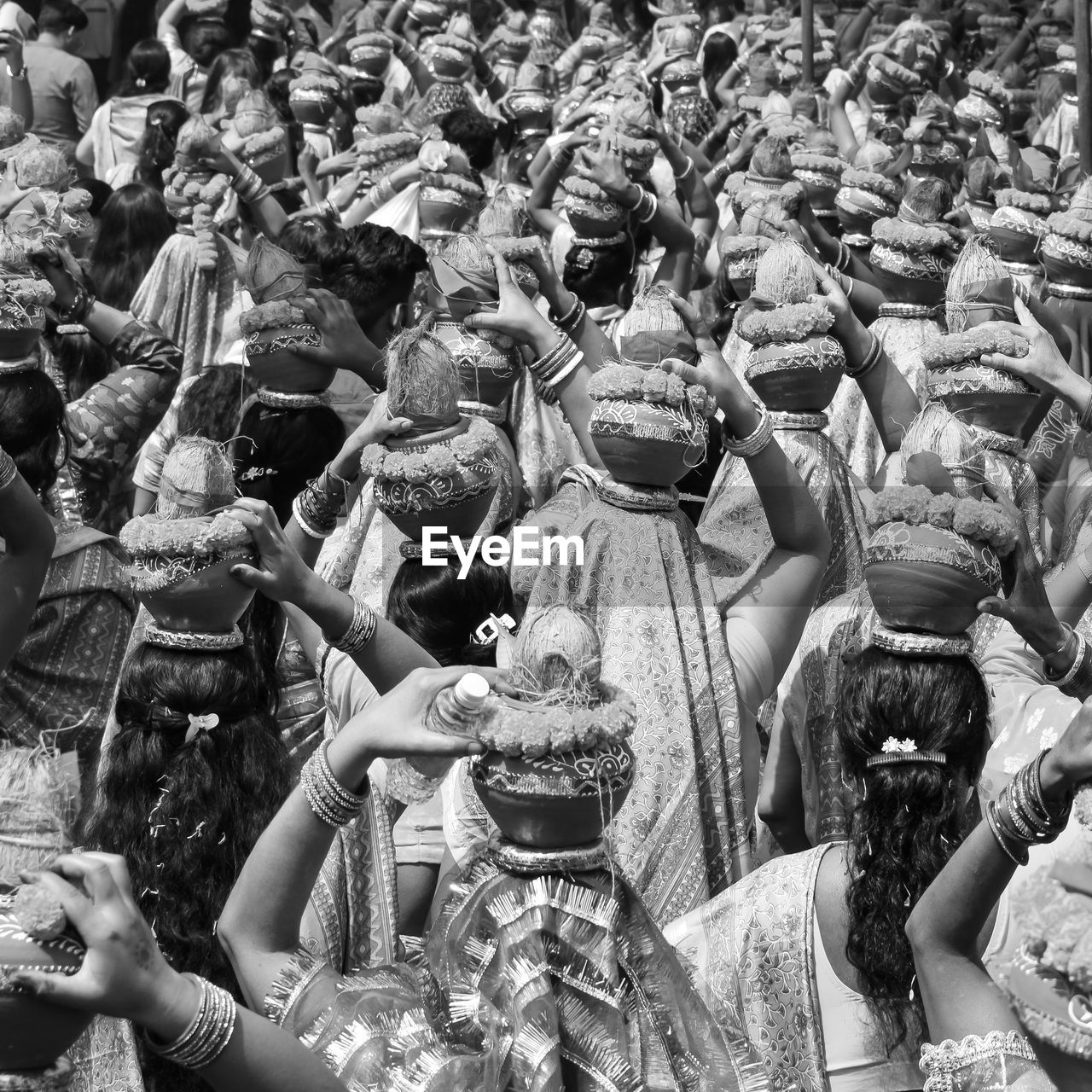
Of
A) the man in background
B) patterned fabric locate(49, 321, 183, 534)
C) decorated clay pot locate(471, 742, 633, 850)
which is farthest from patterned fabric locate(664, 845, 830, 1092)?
the man in background

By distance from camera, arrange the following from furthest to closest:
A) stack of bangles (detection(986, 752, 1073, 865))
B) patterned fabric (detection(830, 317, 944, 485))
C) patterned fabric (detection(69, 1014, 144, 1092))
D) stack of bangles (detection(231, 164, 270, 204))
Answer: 1. stack of bangles (detection(231, 164, 270, 204))
2. patterned fabric (detection(830, 317, 944, 485))
3. patterned fabric (detection(69, 1014, 144, 1092))
4. stack of bangles (detection(986, 752, 1073, 865))

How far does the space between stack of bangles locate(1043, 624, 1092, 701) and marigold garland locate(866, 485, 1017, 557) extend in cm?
23

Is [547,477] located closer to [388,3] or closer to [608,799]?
[608,799]

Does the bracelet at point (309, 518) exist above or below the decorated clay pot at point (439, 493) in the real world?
below

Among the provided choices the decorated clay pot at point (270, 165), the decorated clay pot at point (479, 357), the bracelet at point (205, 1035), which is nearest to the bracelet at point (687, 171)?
the decorated clay pot at point (270, 165)

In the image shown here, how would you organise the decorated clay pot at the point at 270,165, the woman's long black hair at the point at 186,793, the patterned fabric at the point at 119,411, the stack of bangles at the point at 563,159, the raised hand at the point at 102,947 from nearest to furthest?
the raised hand at the point at 102,947, the woman's long black hair at the point at 186,793, the patterned fabric at the point at 119,411, the decorated clay pot at the point at 270,165, the stack of bangles at the point at 563,159

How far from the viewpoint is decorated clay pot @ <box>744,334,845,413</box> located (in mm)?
3822

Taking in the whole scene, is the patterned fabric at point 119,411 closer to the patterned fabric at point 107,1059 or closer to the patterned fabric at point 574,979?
the patterned fabric at point 107,1059

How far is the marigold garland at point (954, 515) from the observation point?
2.56 meters

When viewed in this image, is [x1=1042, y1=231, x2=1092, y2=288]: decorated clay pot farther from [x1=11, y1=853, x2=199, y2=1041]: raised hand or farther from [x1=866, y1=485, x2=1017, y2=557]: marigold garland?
[x1=11, y1=853, x2=199, y2=1041]: raised hand

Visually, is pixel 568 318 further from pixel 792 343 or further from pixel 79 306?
pixel 79 306

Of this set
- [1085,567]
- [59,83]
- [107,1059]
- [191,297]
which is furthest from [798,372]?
[59,83]

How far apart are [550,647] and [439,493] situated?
983 mm

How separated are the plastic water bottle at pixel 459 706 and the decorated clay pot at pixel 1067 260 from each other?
3192 millimetres
